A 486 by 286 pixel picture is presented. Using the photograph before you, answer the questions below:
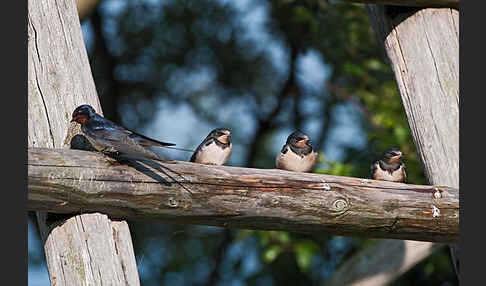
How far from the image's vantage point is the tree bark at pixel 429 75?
4016mm

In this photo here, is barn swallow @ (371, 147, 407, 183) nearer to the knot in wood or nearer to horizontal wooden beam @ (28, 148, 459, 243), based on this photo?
horizontal wooden beam @ (28, 148, 459, 243)

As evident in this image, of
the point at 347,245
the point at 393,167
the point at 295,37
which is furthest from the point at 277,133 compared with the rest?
the point at 393,167

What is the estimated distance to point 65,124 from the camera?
10.7ft

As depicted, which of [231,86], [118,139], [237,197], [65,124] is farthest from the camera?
[231,86]

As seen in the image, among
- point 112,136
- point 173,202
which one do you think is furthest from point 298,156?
point 112,136

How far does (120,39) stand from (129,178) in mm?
6302

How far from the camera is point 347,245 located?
7840 mm

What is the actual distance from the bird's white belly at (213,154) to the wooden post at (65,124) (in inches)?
38.7

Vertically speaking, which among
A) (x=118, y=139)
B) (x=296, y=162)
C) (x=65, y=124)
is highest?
(x=296, y=162)

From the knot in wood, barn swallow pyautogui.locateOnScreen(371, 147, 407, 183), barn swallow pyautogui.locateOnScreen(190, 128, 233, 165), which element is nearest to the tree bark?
barn swallow pyautogui.locateOnScreen(371, 147, 407, 183)

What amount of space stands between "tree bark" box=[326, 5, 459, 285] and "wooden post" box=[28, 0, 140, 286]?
1813mm

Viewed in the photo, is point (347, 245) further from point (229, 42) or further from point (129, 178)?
point (129, 178)

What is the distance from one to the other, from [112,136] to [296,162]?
1561 mm

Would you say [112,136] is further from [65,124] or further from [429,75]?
[429,75]
